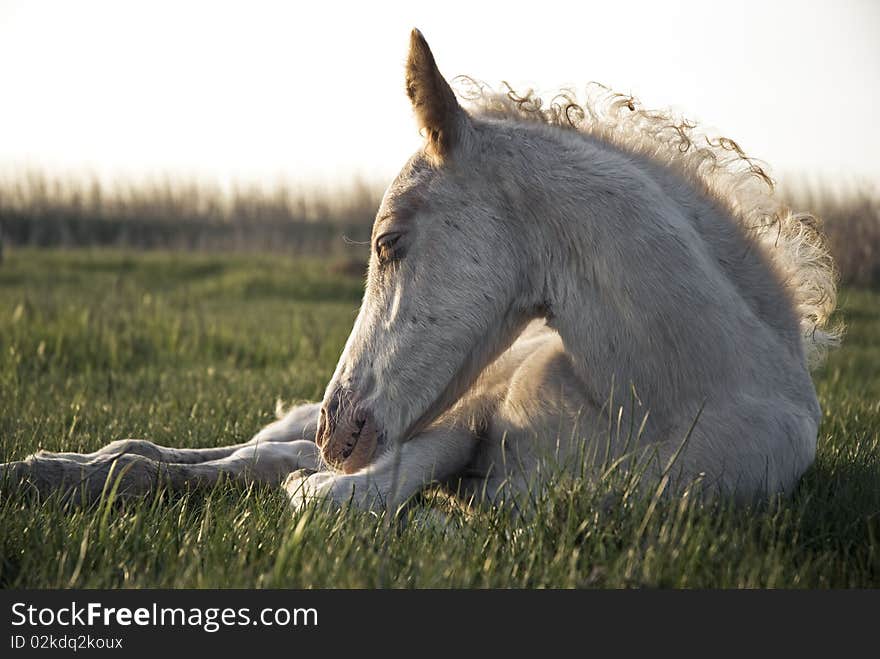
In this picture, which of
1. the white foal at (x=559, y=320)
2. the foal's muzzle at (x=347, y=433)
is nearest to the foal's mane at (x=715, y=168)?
the white foal at (x=559, y=320)

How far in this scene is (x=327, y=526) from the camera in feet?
9.50

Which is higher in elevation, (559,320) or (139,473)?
(559,320)

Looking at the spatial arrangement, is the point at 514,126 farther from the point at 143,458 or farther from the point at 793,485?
the point at 143,458

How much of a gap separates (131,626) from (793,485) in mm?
2354

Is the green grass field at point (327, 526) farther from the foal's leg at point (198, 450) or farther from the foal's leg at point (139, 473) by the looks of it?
the foal's leg at point (198, 450)

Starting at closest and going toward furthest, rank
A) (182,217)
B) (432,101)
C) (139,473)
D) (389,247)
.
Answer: (432,101), (389,247), (139,473), (182,217)

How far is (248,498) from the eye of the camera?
3.31 m

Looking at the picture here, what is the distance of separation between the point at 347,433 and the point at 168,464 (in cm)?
89

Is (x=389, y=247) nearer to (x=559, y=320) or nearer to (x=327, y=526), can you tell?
(x=559, y=320)

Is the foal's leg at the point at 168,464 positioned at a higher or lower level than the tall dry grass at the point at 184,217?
higher

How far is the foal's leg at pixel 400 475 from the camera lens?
333 cm

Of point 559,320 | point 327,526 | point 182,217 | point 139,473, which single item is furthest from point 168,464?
point 182,217

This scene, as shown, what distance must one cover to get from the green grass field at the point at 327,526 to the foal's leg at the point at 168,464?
0.09m

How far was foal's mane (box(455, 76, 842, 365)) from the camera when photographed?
11.9 feet
